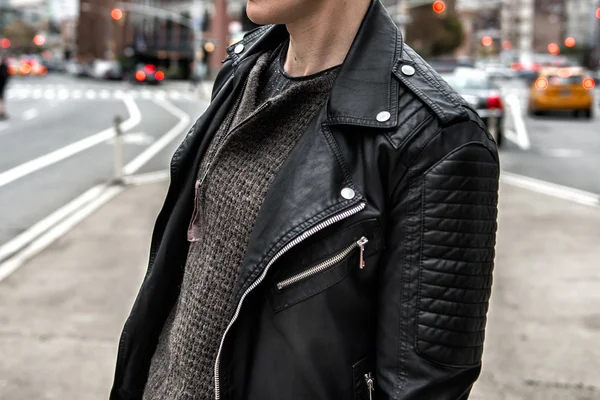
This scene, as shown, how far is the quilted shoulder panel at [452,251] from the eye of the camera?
135 cm

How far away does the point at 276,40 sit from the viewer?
6.30 ft

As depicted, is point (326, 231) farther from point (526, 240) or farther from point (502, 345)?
point (526, 240)

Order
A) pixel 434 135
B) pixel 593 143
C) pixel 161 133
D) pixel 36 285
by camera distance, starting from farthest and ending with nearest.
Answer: pixel 161 133, pixel 593 143, pixel 36 285, pixel 434 135

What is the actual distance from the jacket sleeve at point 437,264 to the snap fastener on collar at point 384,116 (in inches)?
3.3

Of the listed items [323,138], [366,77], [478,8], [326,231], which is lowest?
[478,8]

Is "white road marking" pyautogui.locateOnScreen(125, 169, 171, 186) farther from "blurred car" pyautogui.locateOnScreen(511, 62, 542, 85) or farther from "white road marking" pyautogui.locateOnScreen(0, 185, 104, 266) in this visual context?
"blurred car" pyautogui.locateOnScreen(511, 62, 542, 85)

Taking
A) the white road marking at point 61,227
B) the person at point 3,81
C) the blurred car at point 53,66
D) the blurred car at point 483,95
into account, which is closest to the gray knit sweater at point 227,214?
the white road marking at point 61,227

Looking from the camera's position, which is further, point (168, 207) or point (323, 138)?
point (168, 207)

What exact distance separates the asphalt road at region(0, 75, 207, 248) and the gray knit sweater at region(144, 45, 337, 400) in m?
7.21

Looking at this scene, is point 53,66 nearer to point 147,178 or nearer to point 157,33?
point 157,33

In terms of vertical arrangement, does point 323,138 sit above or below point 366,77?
below

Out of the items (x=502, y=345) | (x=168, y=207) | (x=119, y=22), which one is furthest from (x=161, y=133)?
(x=119, y=22)

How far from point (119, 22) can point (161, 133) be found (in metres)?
86.2

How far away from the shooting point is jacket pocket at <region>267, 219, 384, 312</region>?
1.39 m
